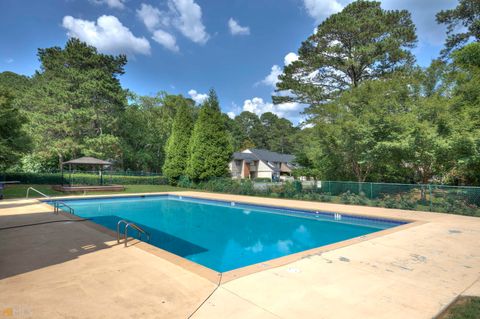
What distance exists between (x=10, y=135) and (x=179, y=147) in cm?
1156

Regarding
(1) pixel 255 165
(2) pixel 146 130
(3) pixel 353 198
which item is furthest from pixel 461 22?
(1) pixel 255 165

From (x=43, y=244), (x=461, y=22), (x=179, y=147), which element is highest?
(x=461, y=22)

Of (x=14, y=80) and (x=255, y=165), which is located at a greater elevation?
(x=14, y=80)

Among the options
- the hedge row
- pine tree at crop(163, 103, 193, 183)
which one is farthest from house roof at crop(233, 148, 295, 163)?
the hedge row

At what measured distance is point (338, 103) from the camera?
631 inches

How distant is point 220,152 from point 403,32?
1477cm

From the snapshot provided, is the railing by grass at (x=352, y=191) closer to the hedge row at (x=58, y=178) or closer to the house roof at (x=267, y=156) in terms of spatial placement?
the hedge row at (x=58, y=178)

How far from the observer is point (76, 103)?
24.1m

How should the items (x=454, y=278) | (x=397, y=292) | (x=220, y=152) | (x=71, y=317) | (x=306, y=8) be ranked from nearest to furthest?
(x=71, y=317) → (x=397, y=292) → (x=454, y=278) → (x=306, y=8) → (x=220, y=152)

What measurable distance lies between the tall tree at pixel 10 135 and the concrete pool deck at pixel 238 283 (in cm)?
1326

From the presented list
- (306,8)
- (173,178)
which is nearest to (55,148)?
(173,178)

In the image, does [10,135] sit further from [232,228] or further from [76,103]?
[232,228]

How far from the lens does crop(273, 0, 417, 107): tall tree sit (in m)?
17.4

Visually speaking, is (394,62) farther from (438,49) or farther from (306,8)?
(306,8)
